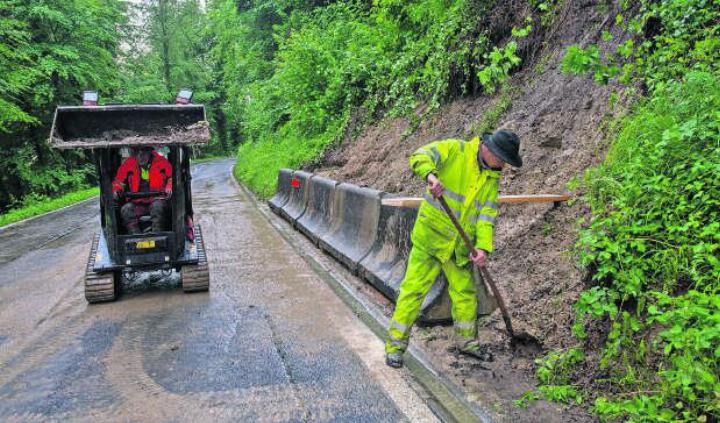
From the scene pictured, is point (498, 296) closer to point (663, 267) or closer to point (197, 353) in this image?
point (663, 267)

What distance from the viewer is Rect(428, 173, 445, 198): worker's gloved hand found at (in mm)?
4035

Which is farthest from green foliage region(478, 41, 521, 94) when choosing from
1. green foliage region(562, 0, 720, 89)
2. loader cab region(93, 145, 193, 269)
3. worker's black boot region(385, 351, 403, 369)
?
loader cab region(93, 145, 193, 269)

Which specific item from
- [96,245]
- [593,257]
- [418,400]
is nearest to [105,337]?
[96,245]

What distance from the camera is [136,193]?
686 cm

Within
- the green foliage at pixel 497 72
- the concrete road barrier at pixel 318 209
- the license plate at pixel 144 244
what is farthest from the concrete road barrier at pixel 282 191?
the license plate at pixel 144 244

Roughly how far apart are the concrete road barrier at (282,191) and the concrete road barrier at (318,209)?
2.26 m

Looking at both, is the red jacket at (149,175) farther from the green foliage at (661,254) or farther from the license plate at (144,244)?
the green foliage at (661,254)

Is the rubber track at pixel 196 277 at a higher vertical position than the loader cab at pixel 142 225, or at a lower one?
lower

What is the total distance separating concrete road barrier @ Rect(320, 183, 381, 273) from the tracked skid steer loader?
6.44 ft

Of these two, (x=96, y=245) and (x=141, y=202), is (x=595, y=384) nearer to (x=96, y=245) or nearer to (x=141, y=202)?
(x=141, y=202)

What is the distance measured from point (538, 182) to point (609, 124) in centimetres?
97

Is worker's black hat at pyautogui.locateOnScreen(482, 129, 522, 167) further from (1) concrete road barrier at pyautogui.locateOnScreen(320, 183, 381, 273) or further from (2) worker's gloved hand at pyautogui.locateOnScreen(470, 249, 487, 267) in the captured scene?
(1) concrete road barrier at pyautogui.locateOnScreen(320, 183, 381, 273)

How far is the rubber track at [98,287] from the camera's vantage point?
20.9 feet

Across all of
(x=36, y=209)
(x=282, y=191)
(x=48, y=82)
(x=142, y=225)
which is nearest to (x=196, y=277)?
(x=142, y=225)
